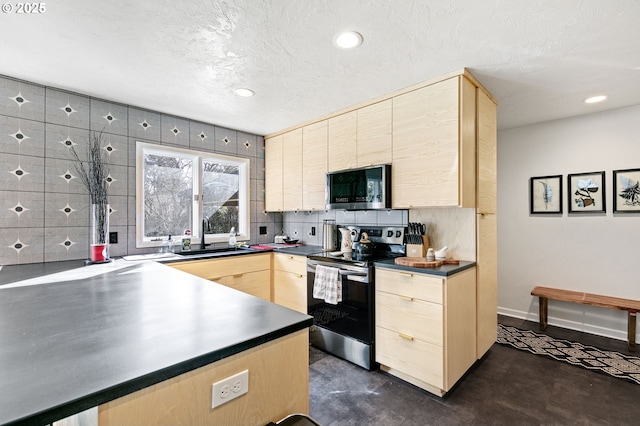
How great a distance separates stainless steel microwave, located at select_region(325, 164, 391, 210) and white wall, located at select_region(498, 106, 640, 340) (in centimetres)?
209

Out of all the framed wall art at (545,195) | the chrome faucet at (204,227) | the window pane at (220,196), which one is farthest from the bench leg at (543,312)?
the chrome faucet at (204,227)

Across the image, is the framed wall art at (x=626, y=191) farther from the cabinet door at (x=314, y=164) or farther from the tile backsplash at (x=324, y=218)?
the cabinet door at (x=314, y=164)

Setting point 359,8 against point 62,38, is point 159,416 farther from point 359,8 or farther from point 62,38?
point 62,38

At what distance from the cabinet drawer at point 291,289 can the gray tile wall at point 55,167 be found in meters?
1.43

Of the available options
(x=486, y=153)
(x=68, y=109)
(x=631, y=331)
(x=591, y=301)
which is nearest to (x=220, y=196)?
(x=68, y=109)

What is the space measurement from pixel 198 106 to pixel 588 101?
3689 mm

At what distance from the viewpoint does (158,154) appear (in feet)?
9.89

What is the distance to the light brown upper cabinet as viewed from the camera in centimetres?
212


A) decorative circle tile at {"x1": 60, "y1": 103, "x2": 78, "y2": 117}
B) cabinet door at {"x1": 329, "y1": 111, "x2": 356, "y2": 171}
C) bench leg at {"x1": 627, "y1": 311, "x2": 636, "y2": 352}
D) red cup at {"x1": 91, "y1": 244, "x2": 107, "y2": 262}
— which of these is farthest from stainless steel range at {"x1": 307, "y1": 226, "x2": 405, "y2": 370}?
decorative circle tile at {"x1": 60, "y1": 103, "x2": 78, "y2": 117}

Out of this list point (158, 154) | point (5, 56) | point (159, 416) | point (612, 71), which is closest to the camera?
point (159, 416)

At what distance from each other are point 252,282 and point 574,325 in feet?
11.6

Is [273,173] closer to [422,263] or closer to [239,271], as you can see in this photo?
[239,271]

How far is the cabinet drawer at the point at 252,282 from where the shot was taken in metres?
2.92

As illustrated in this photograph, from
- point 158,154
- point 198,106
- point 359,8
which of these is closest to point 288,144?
point 198,106
